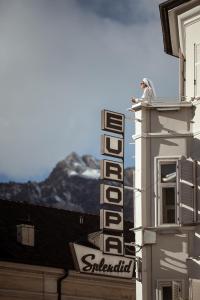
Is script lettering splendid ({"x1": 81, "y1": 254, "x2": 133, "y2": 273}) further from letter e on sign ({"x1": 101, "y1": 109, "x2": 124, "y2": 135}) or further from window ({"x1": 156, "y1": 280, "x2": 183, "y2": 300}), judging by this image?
letter e on sign ({"x1": 101, "y1": 109, "x2": 124, "y2": 135})

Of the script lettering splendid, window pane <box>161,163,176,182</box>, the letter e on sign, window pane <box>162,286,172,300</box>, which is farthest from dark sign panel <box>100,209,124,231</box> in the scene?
the letter e on sign

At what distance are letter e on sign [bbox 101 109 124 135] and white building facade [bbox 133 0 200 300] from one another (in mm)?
665

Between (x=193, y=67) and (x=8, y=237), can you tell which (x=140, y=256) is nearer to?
(x=193, y=67)

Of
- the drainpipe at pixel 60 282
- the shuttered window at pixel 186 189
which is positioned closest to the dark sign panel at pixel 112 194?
the shuttered window at pixel 186 189

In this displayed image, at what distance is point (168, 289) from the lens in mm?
42344

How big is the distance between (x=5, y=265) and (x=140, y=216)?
24.2 meters

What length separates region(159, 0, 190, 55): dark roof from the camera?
45438 millimetres

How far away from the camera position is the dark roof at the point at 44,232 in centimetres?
6807

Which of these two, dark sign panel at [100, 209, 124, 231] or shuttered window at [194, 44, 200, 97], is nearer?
dark sign panel at [100, 209, 124, 231]

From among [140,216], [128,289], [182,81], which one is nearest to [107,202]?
[140,216]

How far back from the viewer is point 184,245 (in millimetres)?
42375

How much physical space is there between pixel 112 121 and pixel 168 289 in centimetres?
733

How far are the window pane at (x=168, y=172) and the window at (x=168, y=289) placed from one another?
4.10 m

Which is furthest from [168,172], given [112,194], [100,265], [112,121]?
[100,265]
